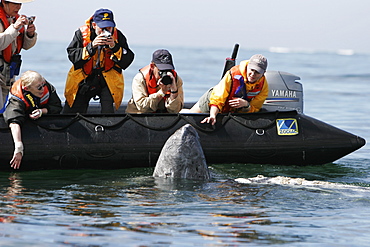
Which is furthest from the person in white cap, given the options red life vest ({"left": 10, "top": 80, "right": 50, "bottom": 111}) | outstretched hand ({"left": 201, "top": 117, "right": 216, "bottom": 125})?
outstretched hand ({"left": 201, "top": 117, "right": 216, "bottom": 125})

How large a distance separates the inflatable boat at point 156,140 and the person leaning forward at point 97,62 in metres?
0.38

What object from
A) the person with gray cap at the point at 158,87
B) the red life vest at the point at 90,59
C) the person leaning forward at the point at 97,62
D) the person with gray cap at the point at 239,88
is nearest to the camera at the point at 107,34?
the person leaning forward at the point at 97,62

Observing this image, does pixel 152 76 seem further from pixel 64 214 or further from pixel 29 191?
pixel 64 214

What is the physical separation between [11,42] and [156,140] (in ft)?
8.03

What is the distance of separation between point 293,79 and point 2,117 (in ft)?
16.6

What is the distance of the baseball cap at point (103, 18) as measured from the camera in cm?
962

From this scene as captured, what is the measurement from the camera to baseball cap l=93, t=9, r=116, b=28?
9617mm

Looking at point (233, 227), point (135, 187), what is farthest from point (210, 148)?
point (233, 227)

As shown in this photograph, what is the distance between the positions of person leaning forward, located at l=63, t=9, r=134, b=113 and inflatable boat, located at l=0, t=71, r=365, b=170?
384 millimetres

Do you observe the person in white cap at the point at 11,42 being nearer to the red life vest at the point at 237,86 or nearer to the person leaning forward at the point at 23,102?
the person leaning forward at the point at 23,102

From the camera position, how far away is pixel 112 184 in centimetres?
910

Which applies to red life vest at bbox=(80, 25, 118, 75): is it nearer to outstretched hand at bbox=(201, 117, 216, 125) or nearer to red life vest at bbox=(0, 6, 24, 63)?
red life vest at bbox=(0, 6, 24, 63)

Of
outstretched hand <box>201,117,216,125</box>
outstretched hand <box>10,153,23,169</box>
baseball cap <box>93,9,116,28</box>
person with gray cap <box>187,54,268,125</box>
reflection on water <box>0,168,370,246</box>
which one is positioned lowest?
reflection on water <box>0,168,370,246</box>

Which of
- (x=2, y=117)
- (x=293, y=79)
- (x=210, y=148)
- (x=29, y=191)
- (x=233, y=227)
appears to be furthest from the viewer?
(x=293, y=79)
